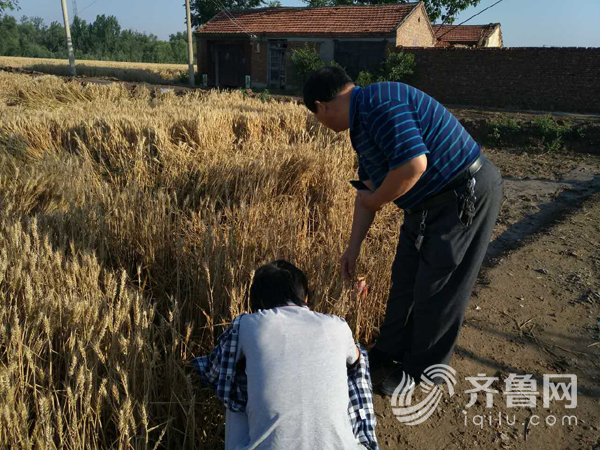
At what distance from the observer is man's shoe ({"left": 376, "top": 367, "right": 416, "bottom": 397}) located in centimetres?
238

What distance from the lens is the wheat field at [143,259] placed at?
1.71 meters

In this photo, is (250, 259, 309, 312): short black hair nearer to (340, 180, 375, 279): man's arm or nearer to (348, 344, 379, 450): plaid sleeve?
(348, 344, 379, 450): plaid sleeve

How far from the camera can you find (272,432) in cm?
134

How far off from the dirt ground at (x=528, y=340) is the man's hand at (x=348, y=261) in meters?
0.68

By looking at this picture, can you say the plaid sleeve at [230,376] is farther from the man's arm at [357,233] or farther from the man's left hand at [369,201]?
the man's arm at [357,233]

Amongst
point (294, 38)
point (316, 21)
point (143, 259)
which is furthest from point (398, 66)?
point (143, 259)

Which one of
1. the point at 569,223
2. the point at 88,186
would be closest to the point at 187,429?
the point at 88,186

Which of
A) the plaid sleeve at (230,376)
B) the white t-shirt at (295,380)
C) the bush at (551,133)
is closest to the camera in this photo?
the white t-shirt at (295,380)

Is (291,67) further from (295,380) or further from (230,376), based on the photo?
(295,380)

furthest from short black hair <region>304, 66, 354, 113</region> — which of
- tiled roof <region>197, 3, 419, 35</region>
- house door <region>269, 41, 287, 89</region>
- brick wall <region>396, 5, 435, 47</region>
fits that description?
house door <region>269, 41, 287, 89</region>

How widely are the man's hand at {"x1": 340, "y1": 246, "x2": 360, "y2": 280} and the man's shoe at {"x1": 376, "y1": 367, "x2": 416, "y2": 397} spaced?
0.59m

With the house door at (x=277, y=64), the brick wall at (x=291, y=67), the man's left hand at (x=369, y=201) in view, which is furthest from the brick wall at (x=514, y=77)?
the man's left hand at (x=369, y=201)

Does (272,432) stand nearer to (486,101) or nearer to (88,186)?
(88,186)

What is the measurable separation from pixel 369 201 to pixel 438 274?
18.4 inches
